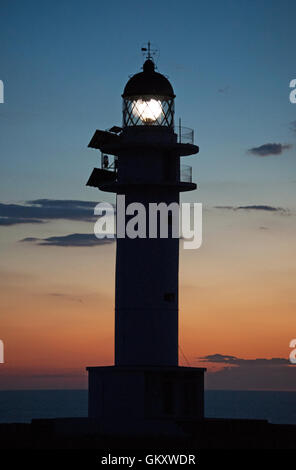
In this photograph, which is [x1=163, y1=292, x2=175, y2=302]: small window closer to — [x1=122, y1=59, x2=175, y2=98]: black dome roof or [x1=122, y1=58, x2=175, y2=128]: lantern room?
[x1=122, y1=58, x2=175, y2=128]: lantern room

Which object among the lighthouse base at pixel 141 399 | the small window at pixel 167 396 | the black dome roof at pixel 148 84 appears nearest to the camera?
the lighthouse base at pixel 141 399

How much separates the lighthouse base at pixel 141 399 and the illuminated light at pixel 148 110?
29.2 ft

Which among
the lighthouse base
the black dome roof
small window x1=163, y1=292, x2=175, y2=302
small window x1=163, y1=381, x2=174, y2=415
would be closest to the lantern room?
the black dome roof

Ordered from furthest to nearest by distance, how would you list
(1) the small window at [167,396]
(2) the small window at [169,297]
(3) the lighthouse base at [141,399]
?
(2) the small window at [169,297], (1) the small window at [167,396], (3) the lighthouse base at [141,399]

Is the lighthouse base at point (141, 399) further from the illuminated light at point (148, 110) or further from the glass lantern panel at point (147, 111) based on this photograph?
the illuminated light at point (148, 110)

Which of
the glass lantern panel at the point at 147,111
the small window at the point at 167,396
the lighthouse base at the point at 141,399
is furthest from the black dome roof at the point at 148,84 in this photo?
the small window at the point at 167,396

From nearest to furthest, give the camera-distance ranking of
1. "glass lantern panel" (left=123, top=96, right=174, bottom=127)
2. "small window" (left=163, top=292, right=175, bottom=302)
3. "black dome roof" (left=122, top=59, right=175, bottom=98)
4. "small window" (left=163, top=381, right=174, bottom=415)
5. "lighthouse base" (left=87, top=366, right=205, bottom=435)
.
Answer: "lighthouse base" (left=87, top=366, right=205, bottom=435) < "small window" (left=163, top=381, right=174, bottom=415) < "small window" (left=163, top=292, right=175, bottom=302) < "black dome roof" (left=122, top=59, right=175, bottom=98) < "glass lantern panel" (left=123, top=96, right=174, bottom=127)

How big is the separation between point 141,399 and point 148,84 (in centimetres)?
1101

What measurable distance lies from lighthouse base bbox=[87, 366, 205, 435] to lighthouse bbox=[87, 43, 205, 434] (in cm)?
3

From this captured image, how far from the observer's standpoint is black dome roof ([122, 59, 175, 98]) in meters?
36.2

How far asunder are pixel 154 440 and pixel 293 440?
4245 mm

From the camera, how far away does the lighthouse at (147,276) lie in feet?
113

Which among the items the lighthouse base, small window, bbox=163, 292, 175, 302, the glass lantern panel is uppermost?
the glass lantern panel

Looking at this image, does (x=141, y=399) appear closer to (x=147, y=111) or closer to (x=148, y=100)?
(x=147, y=111)
